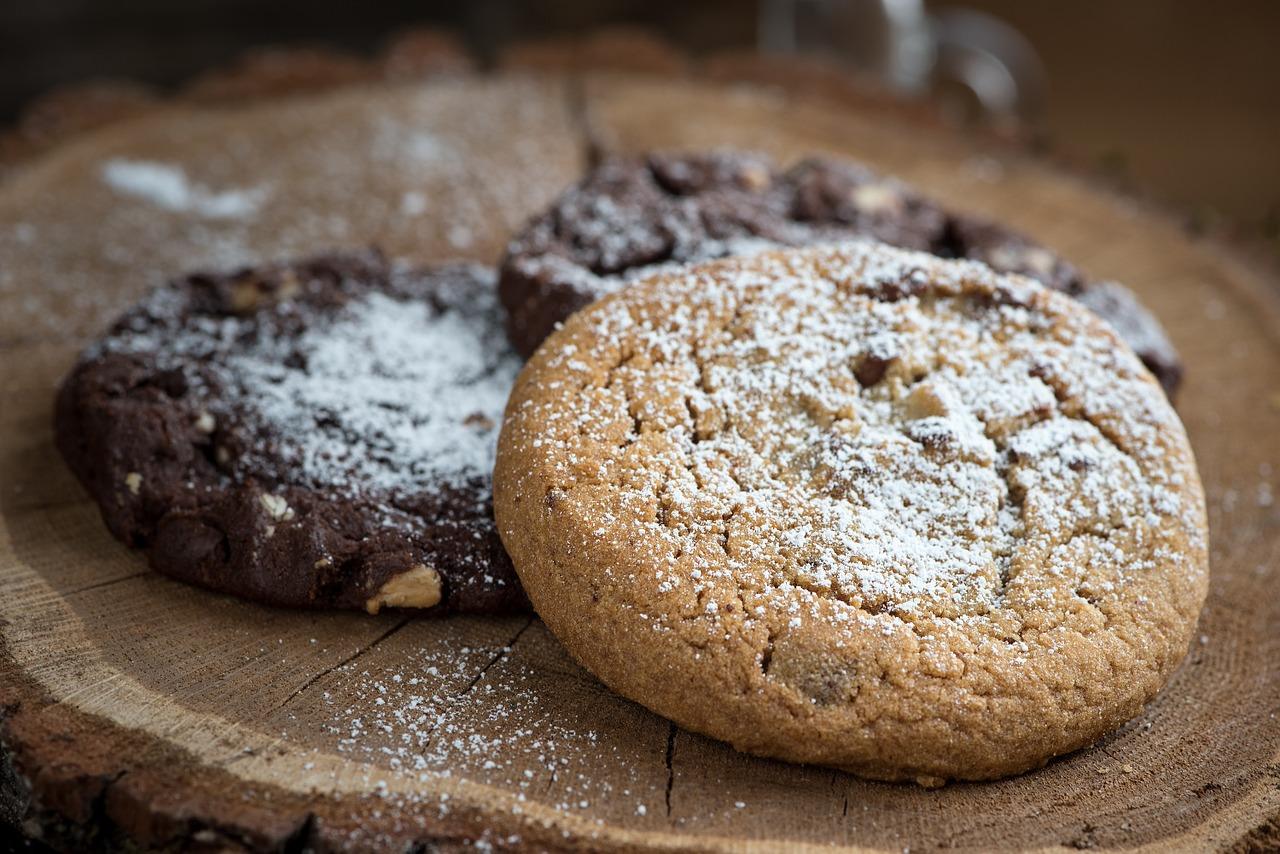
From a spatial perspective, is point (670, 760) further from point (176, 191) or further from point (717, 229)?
point (176, 191)

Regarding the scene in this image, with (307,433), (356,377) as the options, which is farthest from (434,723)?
(356,377)

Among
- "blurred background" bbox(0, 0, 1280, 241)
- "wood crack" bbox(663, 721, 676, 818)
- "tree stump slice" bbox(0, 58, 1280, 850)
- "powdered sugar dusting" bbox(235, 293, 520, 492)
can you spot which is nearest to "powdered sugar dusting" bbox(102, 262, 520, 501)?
"powdered sugar dusting" bbox(235, 293, 520, 492)

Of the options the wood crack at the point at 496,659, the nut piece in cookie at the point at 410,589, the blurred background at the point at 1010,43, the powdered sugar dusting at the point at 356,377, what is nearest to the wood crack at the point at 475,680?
the wood crack at the point at 496,659

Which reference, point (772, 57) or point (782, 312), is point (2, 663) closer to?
point (782, 312)

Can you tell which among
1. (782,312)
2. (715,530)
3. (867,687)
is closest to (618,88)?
(782,312)

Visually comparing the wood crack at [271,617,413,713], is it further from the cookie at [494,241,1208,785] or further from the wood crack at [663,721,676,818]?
the wood crack at [663,721,676,818]

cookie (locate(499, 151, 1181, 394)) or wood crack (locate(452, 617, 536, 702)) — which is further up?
cookie (locate(499, 151, 1181, 394))
